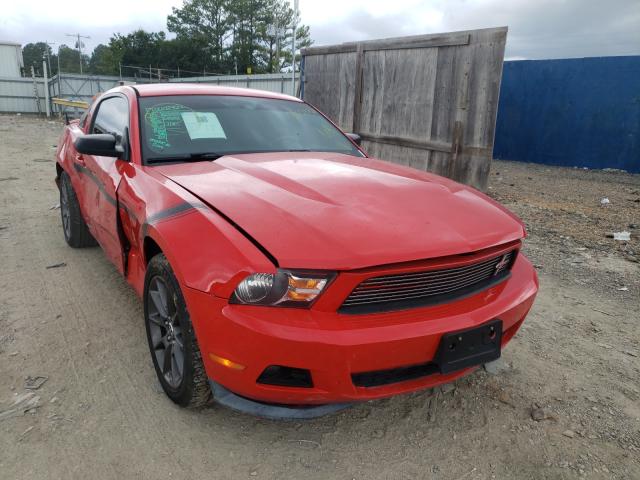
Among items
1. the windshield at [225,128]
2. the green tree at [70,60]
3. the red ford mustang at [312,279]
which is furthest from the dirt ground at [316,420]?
the green tree at [70,60]

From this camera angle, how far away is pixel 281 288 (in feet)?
5.77

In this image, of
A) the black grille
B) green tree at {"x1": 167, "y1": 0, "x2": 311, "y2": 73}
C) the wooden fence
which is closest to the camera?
the black grille

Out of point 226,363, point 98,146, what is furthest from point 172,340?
point 98,146

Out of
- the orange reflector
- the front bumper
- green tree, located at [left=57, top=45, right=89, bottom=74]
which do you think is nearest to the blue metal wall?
the front bumper

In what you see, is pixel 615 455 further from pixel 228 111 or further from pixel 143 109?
pixel 143 109

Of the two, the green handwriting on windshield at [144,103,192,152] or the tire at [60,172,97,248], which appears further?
the tire at [60,172,97,248]

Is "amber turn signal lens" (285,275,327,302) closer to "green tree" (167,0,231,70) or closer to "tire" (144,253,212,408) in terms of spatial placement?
"tire" (144,253,212,408)

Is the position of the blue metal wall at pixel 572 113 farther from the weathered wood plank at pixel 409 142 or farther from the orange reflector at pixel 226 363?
the orange reflector at pixel 226 363

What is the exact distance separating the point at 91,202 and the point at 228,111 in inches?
50.1

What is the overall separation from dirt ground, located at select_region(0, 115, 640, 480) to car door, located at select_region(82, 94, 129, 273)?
492 millimetres

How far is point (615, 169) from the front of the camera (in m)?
10.4

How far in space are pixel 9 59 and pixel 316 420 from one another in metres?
37.4

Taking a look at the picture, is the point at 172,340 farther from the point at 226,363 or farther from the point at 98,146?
the point at 98,146

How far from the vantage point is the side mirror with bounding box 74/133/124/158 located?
2.79 meters
